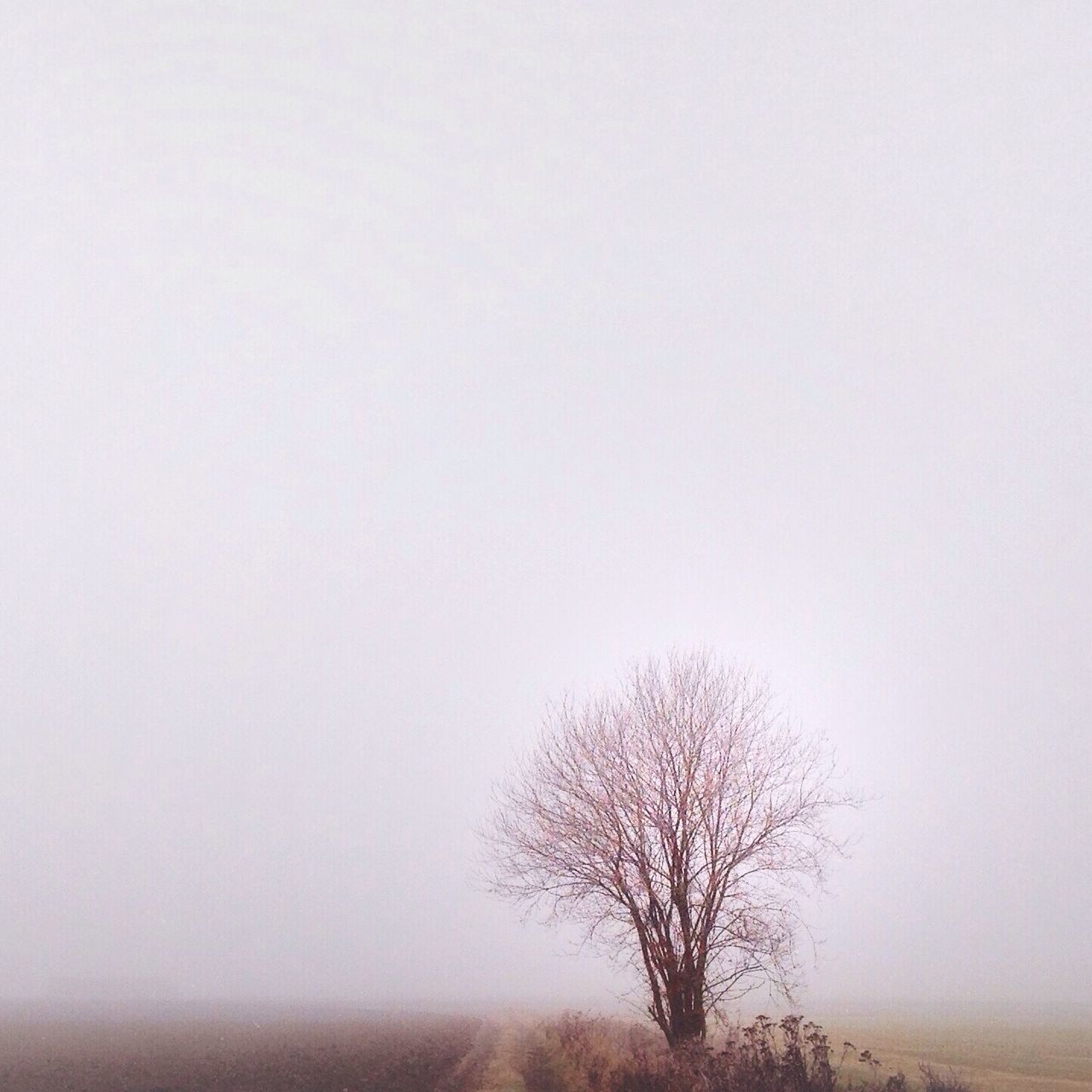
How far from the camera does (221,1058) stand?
27.5m

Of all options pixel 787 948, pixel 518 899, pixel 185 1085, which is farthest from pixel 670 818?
pixel 185 1085

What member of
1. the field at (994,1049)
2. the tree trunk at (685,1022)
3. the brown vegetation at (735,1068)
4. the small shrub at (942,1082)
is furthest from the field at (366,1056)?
the tree trunk at (685,1022)

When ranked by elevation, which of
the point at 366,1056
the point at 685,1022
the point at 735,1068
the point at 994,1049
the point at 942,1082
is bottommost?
the point at 942,1082

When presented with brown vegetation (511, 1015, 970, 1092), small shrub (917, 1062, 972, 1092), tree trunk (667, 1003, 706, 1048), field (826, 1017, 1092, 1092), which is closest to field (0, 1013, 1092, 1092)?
field (826, 1017, 1092, 1092)

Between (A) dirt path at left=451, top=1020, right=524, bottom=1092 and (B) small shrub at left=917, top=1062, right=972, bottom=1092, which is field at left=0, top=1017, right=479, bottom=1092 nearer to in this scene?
(A) dirt path at left=451, top=1020, right=524, bottom=1092

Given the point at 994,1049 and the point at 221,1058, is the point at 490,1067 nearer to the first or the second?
the point at 221,1058

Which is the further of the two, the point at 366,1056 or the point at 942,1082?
the point at 366,1056

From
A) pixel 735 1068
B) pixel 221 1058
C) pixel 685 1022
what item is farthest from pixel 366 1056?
pixel 735 1068

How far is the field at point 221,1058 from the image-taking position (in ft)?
69.9

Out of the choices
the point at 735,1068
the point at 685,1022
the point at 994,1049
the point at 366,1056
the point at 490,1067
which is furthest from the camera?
the point at 366,1056

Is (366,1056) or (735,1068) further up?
(366,1056)

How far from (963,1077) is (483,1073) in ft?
51.4

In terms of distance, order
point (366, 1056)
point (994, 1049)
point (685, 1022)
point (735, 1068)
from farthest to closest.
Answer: point (366, 1056), point (994, 1049), point (685, 1022), point (735, 1068)

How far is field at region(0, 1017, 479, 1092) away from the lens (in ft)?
69.9
